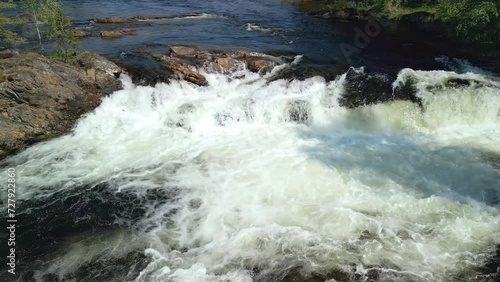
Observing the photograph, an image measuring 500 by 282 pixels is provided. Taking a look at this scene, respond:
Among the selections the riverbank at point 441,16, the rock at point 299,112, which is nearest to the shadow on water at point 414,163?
the rock at point 299,112

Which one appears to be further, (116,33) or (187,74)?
(116,33)

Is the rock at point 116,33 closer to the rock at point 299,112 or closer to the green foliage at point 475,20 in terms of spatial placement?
the rock at point 299,112

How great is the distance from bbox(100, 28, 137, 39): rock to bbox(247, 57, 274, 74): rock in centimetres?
1159

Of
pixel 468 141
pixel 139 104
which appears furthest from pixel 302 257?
pixel 139 104

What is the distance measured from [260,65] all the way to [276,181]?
9.66 metres

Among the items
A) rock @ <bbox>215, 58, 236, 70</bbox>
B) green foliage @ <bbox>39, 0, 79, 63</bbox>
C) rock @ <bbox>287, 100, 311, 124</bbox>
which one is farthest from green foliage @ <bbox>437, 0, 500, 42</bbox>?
green foliage @ <bbox>39, 0, 79, 63</bbox>

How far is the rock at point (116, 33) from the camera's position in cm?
2686

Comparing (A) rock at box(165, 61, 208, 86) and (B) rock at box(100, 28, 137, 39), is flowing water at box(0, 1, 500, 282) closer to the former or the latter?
(A) rock at box(165, 61, 208, 86)

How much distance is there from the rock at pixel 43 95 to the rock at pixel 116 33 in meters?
8.83

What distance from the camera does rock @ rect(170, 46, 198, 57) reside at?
22.2m

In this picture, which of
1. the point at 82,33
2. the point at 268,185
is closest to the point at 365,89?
the point at 268,185

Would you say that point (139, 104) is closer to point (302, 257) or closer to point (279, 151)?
point (279, 151)

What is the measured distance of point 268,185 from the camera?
519 inches

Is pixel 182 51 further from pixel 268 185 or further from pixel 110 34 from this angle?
pixel 268 185
